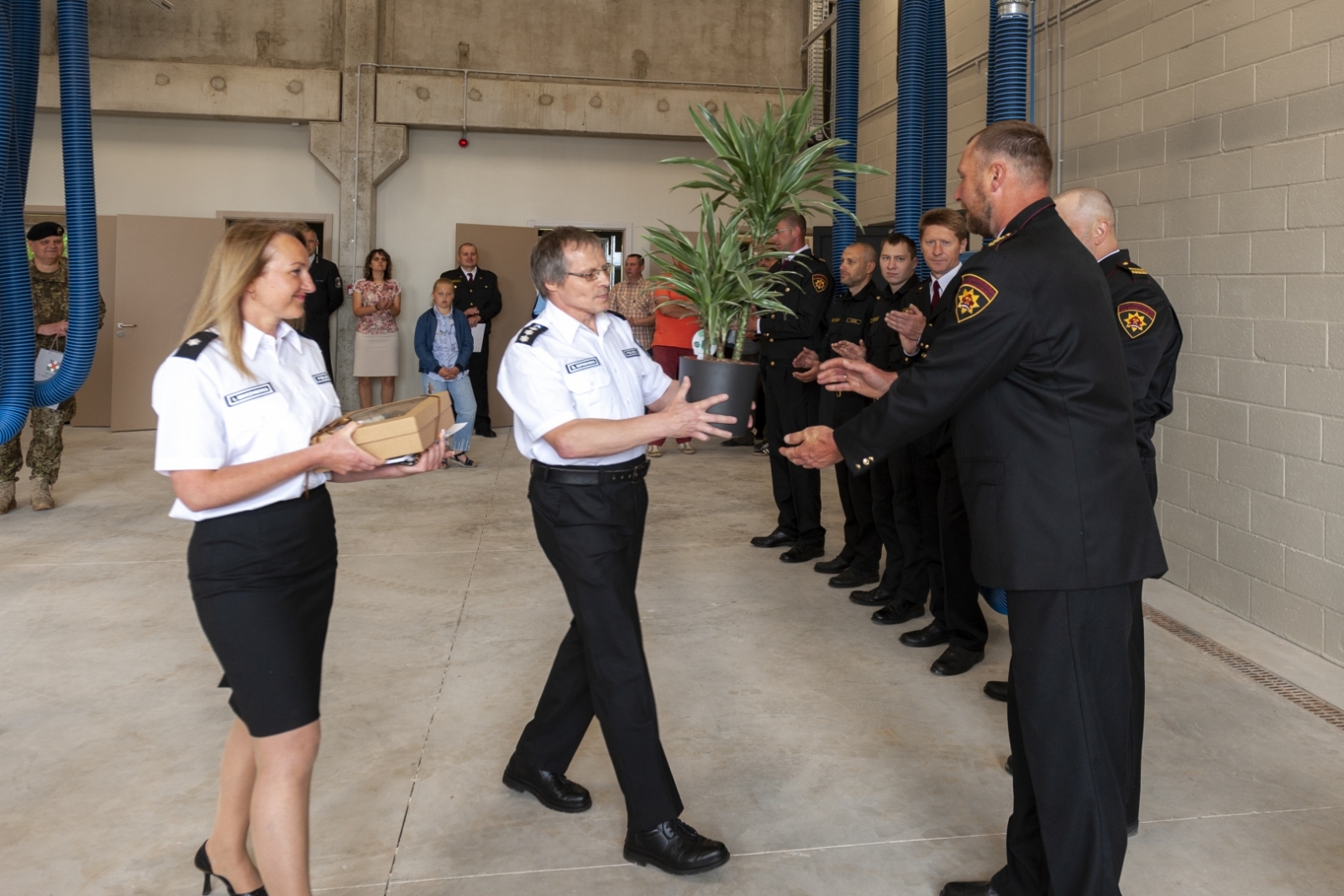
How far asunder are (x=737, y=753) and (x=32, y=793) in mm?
1884

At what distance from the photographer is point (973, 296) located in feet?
6.46

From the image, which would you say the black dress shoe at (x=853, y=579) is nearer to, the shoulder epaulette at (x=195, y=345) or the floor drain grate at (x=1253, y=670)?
the floor drain grate at (x=1253, y=670)

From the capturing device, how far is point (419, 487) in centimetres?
703

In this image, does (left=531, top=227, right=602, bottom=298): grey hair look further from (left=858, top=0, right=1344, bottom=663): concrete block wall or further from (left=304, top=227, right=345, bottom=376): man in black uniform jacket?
(left=304, top=227, right=345, bottom=376): man in black uniform jacket

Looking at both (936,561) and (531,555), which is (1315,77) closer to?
(936,561)

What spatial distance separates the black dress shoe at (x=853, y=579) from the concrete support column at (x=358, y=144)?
271 inches

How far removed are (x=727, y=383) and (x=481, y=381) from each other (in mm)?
7810

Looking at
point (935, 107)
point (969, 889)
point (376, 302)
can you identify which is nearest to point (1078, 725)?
point (969, 889)

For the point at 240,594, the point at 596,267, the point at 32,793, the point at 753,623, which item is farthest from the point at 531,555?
the point at 240,594

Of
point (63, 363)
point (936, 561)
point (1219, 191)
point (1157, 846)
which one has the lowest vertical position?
point (1157, 846)

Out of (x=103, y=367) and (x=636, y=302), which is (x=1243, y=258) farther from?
(x=103, y=367)

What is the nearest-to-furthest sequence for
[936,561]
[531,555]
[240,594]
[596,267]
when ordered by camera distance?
[240,594] → [596,267] → [936,561] → [531,555]

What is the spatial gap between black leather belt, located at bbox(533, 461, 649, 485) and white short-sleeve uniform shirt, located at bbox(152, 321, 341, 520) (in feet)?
1.66

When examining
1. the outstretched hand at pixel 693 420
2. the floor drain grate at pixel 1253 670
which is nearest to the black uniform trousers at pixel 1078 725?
the outstretched hand at pixel 693 420
